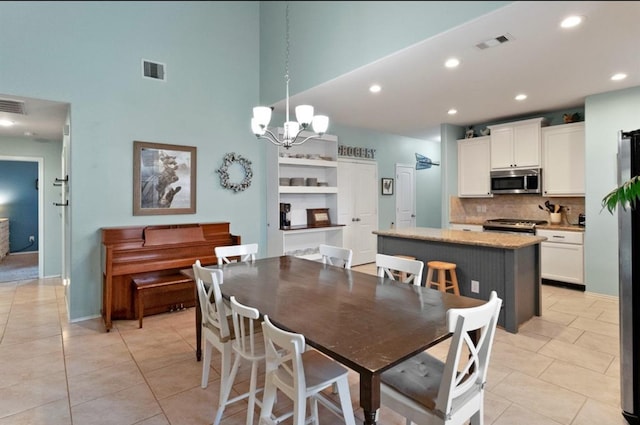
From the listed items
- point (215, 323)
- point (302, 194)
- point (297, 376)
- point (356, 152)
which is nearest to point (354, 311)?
point (297, 376)

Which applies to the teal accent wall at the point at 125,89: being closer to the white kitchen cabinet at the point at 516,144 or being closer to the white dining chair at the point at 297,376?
the white dining chair at the point at 297,376

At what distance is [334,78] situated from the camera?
344 cm

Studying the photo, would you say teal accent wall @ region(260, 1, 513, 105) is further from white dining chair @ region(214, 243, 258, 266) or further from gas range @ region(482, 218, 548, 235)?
gas range @ region(482, 218, 548, 235)

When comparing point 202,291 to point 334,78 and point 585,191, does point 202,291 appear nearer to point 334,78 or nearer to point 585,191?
point 334,78

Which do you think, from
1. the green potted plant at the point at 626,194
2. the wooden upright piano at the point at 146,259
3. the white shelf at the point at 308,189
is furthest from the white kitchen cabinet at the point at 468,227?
the wooden upright piano at the point at 146,259

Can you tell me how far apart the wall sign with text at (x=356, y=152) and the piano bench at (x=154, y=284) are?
3337 millimetres

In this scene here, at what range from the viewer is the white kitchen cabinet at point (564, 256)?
4383 mm

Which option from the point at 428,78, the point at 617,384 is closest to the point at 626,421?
the point at 617,384

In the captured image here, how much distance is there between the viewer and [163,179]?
396 cm

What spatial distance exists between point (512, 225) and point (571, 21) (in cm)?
Result: 317

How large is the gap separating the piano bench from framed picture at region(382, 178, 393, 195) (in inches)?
162

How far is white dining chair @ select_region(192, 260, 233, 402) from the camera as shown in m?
1.94

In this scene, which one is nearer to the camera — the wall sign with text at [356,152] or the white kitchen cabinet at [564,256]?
the white kitchen cabinet at [564,256]

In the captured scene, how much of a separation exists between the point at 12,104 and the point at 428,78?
431cm
